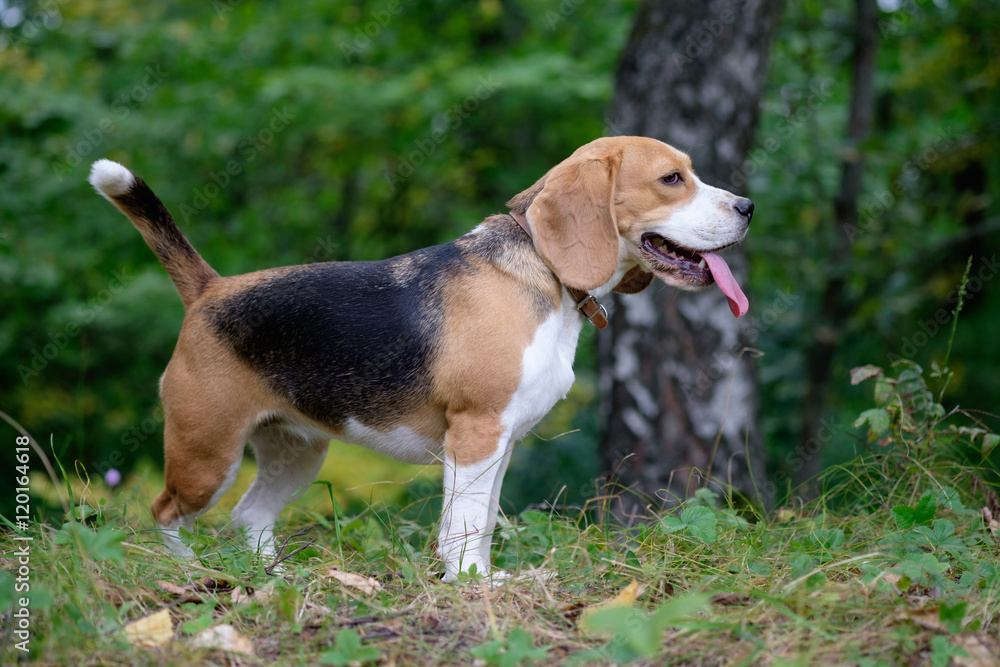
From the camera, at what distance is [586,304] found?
155 inches

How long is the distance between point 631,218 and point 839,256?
4573 millimetres

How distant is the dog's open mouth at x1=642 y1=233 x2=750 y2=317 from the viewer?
3959mm

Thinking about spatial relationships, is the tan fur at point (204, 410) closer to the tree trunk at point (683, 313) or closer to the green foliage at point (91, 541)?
the green foliage at point (91, 541)

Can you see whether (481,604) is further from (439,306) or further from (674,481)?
(674,481)

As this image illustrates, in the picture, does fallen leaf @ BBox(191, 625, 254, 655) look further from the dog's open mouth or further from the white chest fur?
the dog's open mouth

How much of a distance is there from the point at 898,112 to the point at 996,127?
8.45 ft

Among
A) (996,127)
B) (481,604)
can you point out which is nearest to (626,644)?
(481,604)

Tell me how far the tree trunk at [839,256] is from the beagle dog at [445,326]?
4.06 meters

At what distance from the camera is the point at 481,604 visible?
2895 millimetres

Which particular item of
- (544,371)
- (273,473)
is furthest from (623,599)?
(273,473)

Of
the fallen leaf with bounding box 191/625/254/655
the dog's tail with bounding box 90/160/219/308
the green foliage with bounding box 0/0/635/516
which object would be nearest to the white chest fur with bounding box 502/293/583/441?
the fallen leaf with bounding box 191/625/254/655

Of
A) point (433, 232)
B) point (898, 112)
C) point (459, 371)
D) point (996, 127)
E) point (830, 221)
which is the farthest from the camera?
point (433, 232)

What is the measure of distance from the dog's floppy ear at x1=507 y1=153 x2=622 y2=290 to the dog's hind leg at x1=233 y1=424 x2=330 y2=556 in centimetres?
174

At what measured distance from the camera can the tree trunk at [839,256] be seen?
7.61 metres
